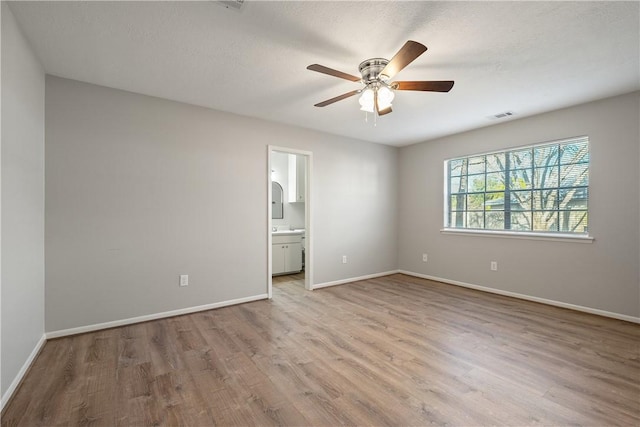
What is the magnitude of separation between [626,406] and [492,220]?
2904mm

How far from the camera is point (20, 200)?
2051 mm

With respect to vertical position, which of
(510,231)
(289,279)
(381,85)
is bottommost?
(289,279)

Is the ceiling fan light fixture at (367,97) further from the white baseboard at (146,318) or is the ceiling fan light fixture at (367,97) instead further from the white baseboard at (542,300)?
the white baseboard at (542,300)

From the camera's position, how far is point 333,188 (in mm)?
4699

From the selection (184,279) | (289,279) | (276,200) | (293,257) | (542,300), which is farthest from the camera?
(276,200)

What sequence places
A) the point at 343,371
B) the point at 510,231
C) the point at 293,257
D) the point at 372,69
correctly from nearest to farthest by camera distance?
the point at 343,371 → the point at 372,69 → the point at 510,231 → the point at 293,257

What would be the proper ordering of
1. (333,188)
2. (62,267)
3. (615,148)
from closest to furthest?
1. (62,267)
2. (615,148)
3. (333,188)

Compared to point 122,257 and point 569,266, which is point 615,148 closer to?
point 569,266

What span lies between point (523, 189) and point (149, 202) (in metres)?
4.74

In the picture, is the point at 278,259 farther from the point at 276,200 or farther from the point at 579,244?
the point at 579,244

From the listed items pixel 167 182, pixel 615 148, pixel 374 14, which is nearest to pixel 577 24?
pixel 374 14

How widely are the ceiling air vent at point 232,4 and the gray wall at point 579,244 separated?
3856 millimetres

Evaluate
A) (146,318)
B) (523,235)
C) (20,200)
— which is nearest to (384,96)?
(20,200)

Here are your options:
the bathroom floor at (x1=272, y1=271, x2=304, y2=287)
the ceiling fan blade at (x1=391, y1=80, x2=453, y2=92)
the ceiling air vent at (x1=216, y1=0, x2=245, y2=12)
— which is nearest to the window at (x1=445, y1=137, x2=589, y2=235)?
the ceiling fan blade at (x1=391, y1=80, x2=453, y2=92)
